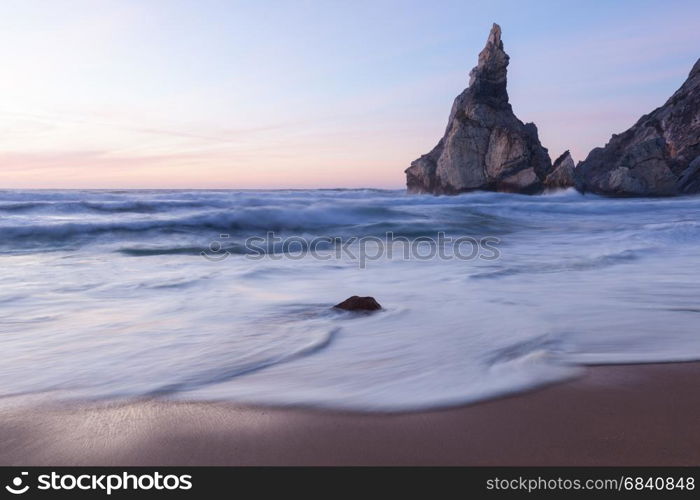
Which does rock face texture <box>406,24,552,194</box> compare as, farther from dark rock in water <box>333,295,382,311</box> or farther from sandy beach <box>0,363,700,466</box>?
sandy beach <box>0,363,700,466</box>

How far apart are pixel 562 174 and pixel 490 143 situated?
200 inches

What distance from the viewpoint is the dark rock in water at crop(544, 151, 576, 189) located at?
2978 cm

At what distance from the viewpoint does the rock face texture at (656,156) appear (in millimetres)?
29625

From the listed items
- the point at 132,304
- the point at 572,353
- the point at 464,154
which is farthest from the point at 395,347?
the point at 464,154

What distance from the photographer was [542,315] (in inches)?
150

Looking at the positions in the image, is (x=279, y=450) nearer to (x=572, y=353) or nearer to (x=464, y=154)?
(x=572, y=353)

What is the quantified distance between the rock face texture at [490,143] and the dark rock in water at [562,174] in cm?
95

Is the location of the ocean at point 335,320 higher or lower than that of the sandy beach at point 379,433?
lower

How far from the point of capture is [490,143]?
109 ft
